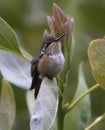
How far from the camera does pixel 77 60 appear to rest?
3000 mm

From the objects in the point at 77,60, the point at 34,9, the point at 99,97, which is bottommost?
the point at 99,97

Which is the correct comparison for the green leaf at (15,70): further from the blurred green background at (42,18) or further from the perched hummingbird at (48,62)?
the blurred green background at (42,18)

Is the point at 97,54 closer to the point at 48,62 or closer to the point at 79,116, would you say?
the point at 48,62

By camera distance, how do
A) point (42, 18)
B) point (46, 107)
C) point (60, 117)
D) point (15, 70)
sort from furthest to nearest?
point (42, 18) < point (15, 70) < point (60, 117) < point (46, 107)

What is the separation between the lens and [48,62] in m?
1.64

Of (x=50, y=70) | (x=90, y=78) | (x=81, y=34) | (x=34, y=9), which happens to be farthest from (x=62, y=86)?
(x=34, y=9)

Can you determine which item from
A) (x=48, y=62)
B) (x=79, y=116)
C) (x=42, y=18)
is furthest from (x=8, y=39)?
(x=42, y=18)

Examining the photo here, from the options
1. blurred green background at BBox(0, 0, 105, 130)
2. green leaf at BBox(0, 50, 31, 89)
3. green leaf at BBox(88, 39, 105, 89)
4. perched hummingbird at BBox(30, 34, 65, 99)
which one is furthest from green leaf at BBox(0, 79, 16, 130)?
blurred green background at BBox(0, 0, 105, 130)

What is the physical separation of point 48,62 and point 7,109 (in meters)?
0.25

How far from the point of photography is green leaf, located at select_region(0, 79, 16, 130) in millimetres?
1735

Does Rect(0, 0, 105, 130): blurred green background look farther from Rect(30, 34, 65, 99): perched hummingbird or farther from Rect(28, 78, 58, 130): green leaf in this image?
Rect(28, 78, 58, 130): green leaf

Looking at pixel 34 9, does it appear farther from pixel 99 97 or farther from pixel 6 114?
pixel 6 114

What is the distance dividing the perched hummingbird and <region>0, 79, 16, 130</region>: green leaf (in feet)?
0.64

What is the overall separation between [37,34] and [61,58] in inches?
69.4
